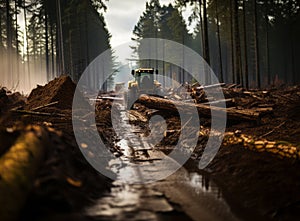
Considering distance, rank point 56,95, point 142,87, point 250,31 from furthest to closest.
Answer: point 250,31
point 142,87
point 56,95

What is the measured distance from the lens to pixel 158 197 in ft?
17.4

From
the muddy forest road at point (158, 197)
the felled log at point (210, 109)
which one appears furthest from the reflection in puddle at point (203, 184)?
→ the felled log at point (210, 109)

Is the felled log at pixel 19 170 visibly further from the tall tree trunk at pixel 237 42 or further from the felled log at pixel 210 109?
the tall tree trunk at pixel 237 42

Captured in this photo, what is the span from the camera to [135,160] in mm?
8133

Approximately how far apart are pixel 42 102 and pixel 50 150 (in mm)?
9646

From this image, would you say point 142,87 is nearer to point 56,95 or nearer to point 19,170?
point 56,95

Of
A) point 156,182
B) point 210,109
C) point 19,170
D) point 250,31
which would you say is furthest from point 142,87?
point 250,31

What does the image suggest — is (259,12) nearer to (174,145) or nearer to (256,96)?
(256,96)

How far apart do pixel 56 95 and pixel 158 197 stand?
392 inches

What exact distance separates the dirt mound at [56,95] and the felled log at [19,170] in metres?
9.05

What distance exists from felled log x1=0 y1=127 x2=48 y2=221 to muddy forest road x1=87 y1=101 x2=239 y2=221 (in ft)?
3.09

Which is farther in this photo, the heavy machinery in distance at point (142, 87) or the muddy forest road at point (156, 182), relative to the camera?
the heavy machinery in distance at point (142, 87)

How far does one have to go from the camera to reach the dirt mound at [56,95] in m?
13.8

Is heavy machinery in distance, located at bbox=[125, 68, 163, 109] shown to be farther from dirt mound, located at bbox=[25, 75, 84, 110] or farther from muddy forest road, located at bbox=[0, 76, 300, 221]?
muddy forest road, located at bbox=[0, 76, 300, 221]
